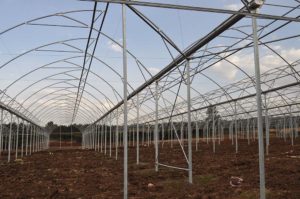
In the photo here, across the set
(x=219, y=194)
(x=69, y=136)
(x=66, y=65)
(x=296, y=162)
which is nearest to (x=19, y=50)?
(x=66, y=65)

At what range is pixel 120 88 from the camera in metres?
24.6

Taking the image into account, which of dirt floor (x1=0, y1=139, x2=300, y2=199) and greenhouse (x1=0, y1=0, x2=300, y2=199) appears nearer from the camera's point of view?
greenhouse (x1=0, y1=0, x2=300, y2=199)

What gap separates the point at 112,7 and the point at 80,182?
6.36 meters

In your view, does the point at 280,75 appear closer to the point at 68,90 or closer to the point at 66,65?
the point at 66,65

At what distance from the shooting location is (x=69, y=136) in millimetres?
60125

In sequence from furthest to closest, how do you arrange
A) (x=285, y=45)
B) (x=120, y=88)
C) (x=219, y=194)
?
(x=120, y=88)
(x=285, y=45)
(x=219, y=194)

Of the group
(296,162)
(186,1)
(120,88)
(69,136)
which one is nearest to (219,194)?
(186,1)

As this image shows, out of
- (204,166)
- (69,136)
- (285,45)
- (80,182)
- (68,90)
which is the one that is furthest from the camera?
(69,136)

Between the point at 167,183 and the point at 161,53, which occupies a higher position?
the point at 161,53

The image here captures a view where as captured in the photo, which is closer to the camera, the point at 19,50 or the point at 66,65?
the point at 19,50

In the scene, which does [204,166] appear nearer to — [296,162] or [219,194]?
[296,162]

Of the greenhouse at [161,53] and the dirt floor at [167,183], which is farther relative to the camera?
the dirt floor at [167,183]

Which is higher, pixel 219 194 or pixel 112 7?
pixel 112 7

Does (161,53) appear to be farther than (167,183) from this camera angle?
Yes
